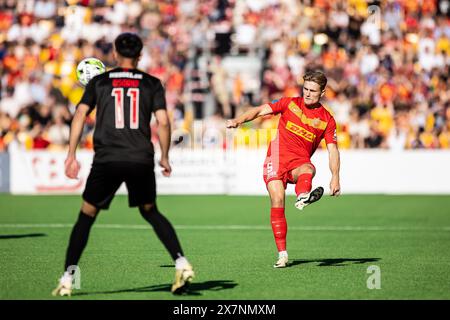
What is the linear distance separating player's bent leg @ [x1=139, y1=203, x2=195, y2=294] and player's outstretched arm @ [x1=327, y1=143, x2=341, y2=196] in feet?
9.25

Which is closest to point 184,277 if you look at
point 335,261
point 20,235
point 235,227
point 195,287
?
point 195,287

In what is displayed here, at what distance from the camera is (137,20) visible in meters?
30.7

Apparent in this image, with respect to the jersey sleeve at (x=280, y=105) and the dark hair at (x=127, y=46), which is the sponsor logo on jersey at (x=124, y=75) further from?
the jersey sleeve at (x=280, y=105)

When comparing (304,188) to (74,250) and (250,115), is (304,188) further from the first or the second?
(74,250)

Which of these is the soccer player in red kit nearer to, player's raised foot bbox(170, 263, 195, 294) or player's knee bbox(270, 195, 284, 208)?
player's knee bbox(270, 195, 284, 208)

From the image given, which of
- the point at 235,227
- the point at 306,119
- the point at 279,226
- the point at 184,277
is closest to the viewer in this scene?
the point at 184,277

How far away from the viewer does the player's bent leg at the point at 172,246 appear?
8.56 m

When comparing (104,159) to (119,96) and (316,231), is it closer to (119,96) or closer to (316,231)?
(119,96)

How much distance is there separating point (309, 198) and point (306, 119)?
3.66 ft

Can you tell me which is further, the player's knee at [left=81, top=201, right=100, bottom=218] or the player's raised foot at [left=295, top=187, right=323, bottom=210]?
the player's raised foot at [left=295, top=187, right=323, bottom=210]

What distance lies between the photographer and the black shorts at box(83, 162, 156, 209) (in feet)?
27.6

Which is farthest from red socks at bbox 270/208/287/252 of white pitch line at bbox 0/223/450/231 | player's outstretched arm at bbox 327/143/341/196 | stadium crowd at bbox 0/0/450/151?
stadium crowd at bbox 0/0/450/151

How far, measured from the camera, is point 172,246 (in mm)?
8633

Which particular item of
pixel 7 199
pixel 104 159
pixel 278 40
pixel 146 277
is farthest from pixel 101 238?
pixel 278 40
